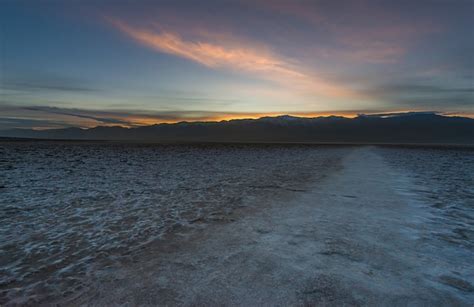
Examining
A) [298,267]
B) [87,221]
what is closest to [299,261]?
[298,267]

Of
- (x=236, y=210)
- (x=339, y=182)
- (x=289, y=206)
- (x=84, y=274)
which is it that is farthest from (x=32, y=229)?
(x=339, y=182)

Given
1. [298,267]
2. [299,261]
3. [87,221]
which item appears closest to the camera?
[298,267]

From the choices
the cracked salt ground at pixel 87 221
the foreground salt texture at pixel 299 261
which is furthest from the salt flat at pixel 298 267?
the cracked salt ground at pixel 87 221

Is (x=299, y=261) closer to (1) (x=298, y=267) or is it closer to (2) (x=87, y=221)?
(1) (x=298, y=267)

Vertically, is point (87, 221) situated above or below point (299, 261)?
below

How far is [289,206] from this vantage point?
8.85 m

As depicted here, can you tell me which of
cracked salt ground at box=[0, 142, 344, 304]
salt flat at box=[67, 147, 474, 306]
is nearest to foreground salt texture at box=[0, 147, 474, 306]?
salt flat at box=[67, 147, 474, 306]

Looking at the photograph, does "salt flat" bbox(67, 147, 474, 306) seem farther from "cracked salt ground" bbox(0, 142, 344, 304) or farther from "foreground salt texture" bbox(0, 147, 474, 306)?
"cracked salt ground" bbox(0, 142, 344, 304)

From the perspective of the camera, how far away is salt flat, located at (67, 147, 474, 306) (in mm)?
3691

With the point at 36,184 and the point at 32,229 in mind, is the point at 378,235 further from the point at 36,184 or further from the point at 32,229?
the point at 36,184

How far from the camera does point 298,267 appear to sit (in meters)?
4.51

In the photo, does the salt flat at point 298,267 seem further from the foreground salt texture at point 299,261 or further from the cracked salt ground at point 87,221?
the cracked salt ground at point 87,221

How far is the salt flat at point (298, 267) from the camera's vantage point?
3691 millimetres

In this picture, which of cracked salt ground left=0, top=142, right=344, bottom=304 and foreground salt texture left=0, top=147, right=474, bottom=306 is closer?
foreground salt texture left=0, top=147, right=474, bottom=306
